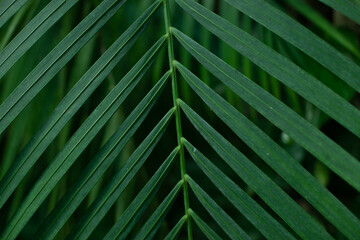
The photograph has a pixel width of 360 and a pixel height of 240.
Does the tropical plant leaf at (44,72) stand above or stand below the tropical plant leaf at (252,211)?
above

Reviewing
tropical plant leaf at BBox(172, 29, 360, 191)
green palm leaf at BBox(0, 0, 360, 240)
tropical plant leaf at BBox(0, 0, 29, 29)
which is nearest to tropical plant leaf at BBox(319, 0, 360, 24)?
green palm leaf at BBox(0, 0, 360, 240)

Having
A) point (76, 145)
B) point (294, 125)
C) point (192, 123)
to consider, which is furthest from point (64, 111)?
point (294, 125)

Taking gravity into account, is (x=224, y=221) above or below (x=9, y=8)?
below

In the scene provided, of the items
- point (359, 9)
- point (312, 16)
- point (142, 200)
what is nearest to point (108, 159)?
point (142, 200)

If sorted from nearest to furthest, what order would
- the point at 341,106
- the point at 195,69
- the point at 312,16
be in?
the point at 341,106 → the point at 312,16 → the point at 195,69

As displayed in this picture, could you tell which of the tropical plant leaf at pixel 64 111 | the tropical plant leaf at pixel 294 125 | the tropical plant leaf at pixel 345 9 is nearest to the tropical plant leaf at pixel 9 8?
the tropical plant leaf at pixel 64 111

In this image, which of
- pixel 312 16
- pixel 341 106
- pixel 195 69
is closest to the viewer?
pixel 341 106

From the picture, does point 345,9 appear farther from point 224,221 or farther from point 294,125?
point 224,221

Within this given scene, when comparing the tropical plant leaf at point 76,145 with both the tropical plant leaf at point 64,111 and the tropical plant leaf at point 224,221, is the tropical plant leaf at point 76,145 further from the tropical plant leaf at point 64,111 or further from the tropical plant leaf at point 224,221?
the tropical plant leaf at point 224,221

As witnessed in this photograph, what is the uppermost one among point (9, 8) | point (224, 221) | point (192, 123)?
point (9, 8)

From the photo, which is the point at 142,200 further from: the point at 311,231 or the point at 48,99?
the point at 48,99

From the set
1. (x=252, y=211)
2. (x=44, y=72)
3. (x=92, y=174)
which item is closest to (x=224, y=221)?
(x=252, y=211)
